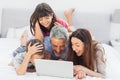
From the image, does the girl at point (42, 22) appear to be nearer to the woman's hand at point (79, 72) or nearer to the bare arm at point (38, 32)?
the bare arm at point (38, 32)

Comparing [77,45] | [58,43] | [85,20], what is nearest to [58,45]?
[58,43]

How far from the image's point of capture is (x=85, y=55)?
1643 mm

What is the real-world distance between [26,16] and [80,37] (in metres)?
1.38

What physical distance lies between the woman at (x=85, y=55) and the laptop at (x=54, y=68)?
0.08 meters

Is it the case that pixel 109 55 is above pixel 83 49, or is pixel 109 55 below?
below

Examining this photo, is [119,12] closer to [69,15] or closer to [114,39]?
[114,39]

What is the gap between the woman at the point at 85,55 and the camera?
161cm

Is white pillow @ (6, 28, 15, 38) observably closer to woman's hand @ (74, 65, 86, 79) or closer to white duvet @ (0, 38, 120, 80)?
white duvet @ (0, 38, 120, 80)

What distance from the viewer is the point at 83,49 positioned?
1.63 m

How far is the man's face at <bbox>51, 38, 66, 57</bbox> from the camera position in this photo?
172 centimetres

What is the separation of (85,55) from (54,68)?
0.22 meters

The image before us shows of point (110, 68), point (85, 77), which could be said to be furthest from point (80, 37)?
point (110, 68)

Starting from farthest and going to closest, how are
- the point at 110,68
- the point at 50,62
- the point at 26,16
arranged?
1. the point at 26,16
2. the point at 110,68
3. the point at 50,62

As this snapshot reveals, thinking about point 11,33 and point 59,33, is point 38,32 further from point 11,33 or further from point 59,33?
point 11,33
